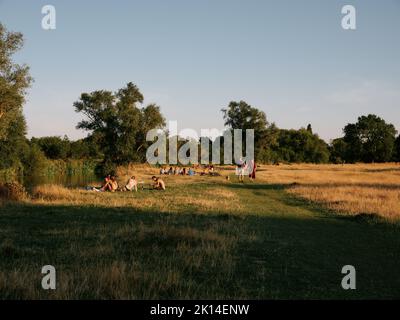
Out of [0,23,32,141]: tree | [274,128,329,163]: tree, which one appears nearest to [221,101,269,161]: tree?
[274,128,329,163]: tree

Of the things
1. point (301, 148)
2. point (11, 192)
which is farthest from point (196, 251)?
point (301, 148)

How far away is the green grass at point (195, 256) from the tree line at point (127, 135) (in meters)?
23.0

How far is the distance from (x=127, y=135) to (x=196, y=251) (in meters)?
52.7

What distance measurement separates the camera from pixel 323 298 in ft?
25.0

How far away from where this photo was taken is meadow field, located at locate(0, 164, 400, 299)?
772 cm

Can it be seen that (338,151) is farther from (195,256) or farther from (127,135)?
(195,256)

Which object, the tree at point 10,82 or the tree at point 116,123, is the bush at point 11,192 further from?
the tree at point 116,123

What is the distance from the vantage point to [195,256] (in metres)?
10.2

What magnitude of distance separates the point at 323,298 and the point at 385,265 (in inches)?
155

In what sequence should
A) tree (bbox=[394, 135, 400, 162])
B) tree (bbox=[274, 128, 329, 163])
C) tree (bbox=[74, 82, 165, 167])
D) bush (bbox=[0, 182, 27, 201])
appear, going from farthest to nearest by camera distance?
tree (bbox=[274, 128, 329, 163]) → tree (bbox=[394, 135, 400, 162]) → tree (bbox=[74, 82, 165, 167]) → bush (bbox=[0, 182, 27, 201])

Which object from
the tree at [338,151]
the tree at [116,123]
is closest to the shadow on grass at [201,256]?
the tree at [116,123]

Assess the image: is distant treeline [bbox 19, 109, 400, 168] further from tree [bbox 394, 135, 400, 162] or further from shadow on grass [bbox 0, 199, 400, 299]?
shadow on grass [bbox 0, 199, 400, 299]

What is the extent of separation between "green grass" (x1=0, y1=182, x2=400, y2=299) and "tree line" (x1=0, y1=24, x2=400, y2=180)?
23.0 meters
